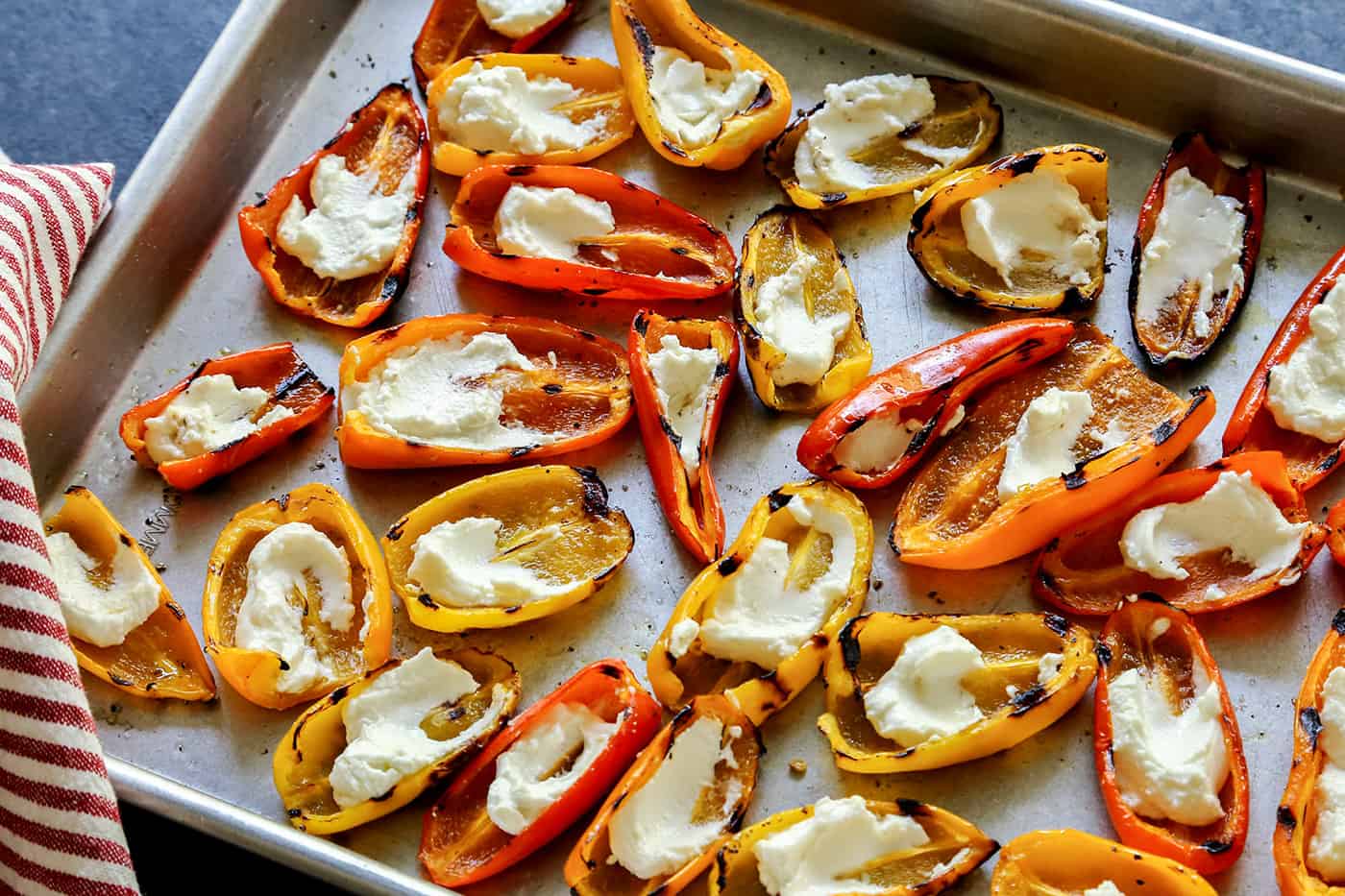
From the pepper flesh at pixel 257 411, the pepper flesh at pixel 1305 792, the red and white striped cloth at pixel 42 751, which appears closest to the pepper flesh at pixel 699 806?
the red and white striped cloth at pixel 42 751

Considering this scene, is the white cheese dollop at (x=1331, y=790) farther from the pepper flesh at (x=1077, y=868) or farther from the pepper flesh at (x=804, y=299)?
the pepper flesh at (x=804, y=299)

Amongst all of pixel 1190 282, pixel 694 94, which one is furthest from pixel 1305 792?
pixel 694 94

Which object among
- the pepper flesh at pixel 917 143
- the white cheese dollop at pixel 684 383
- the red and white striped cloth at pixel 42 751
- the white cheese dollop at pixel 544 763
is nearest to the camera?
the red and white striped cloth at pixel 42 751

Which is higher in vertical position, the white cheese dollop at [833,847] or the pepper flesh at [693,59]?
the pepper flesh at [693,59]

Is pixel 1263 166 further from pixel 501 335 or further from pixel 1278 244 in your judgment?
pixel 501 335

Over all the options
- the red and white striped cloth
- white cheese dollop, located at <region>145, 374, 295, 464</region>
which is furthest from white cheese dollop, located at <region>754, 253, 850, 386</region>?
the red and white striped cloth

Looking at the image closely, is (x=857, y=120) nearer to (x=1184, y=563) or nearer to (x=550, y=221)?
(x=550, y=221)
